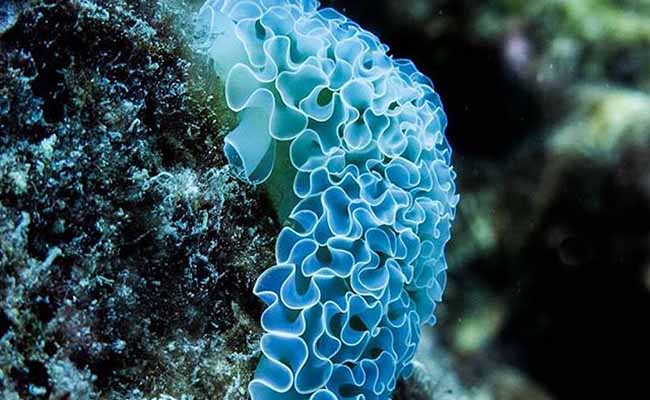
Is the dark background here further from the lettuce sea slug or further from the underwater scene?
the lettuce sea slug

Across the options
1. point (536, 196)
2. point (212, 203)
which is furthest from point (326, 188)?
point (536, 196)

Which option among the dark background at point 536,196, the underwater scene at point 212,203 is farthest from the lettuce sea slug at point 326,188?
the dark background at point 536,196

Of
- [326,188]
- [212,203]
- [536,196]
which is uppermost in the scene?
[326,188]

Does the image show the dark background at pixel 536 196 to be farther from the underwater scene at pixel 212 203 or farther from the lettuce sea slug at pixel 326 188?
the lettuce sea slug at pixel 326 188

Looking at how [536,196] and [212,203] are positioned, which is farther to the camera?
[536,196]

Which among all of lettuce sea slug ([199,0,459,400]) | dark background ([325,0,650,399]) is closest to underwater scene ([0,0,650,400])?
lettuce sea slug ([199,0,459,400])

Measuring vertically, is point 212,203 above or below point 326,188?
below

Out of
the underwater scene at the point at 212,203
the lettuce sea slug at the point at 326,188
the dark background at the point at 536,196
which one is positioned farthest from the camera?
the dark background at the point at 536,196

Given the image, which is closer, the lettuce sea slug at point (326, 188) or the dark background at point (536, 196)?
the lettuce sea slug at point (326, 188)

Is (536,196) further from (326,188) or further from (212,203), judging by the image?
(212,203)
